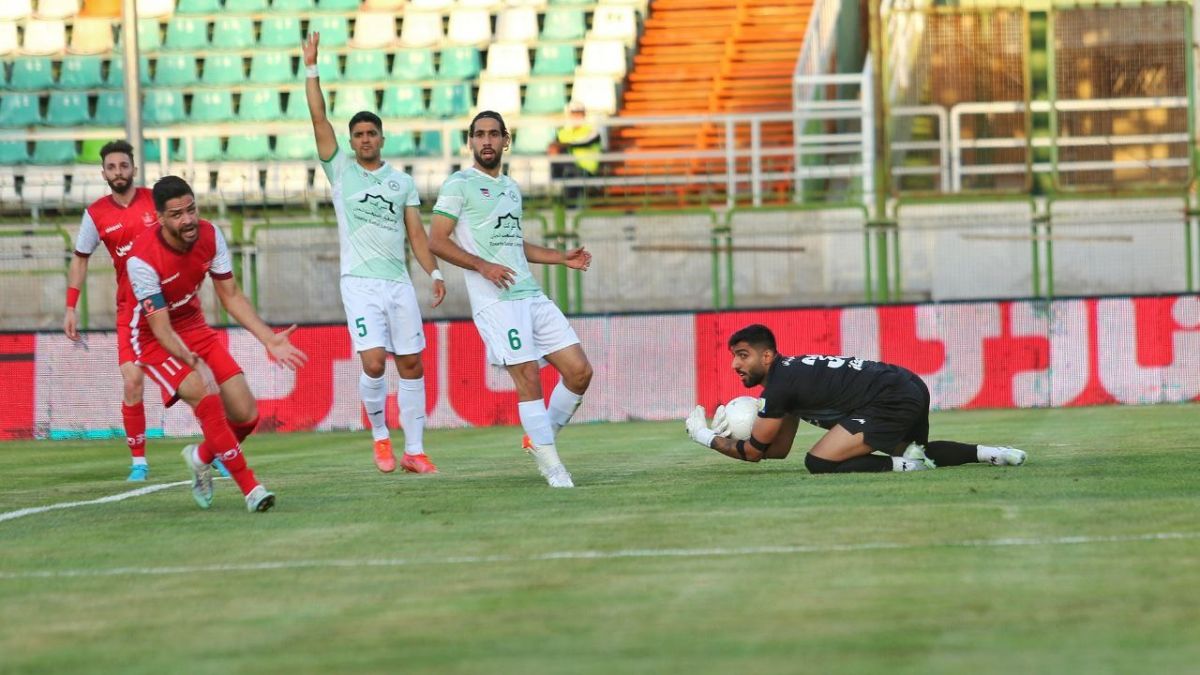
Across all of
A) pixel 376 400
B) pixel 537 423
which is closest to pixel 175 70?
pixel 376 400

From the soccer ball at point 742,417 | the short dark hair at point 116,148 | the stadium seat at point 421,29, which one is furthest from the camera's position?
the stadium seat at point 421,29

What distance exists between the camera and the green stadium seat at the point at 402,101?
29.1 metres

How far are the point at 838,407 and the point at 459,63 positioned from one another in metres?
20.0

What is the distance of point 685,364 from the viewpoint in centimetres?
2009

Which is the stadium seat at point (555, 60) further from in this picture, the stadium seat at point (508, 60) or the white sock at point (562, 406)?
the white sock at point (562, 406)

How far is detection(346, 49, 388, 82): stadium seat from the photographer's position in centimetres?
2991

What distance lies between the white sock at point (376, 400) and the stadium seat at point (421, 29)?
61.4 ft

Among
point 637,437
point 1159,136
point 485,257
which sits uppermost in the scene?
point 1159,136

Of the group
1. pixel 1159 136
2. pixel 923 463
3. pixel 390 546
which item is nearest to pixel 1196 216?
pixel 1159 136

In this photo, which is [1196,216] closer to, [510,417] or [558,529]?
[510,417]

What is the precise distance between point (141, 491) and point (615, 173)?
15.3 m

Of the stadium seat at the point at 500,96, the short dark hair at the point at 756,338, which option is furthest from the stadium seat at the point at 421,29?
the short dark hair at the point at 756,338

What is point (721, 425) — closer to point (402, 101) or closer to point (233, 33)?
point (402, 101)

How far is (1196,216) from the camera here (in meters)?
21.8
